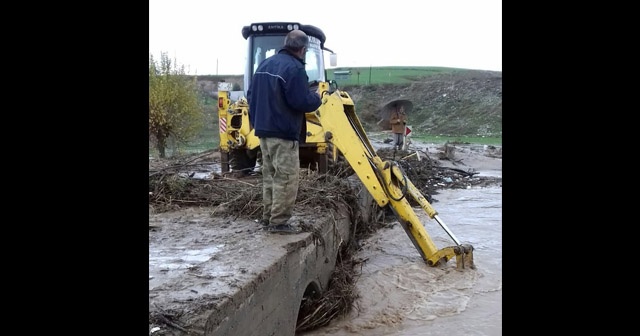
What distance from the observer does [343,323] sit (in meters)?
5.06

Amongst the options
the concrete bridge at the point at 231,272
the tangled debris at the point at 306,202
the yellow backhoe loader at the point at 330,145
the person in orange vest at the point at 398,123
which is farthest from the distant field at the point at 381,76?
the concrete bridge at the point at 231,272

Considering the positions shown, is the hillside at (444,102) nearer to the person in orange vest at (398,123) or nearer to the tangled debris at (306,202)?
the person in orange vest at (398,123)

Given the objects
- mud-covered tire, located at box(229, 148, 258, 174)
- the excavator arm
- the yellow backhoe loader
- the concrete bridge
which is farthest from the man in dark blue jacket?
mud-covered tire, located at box(229, 148, 258, 174)

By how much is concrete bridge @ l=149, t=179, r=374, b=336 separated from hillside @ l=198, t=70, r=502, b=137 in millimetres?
26474

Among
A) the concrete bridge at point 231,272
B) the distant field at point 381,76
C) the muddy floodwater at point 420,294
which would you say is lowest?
the muddy floodwater at point 420,294

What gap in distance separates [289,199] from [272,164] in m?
0.33

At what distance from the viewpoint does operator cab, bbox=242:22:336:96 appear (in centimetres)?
897

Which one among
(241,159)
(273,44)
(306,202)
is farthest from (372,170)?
(273,44)

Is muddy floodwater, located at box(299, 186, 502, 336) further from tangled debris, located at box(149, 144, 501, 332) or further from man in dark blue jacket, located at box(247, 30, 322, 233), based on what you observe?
man in dark blue jacket, located at box(247, 30, 322, 233)

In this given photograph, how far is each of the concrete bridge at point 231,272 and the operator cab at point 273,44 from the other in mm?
3658

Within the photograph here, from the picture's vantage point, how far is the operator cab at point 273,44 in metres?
8.97

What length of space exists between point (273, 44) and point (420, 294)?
5.02 metres

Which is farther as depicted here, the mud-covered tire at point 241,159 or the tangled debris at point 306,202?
the mud-covered tire at point 241,159
